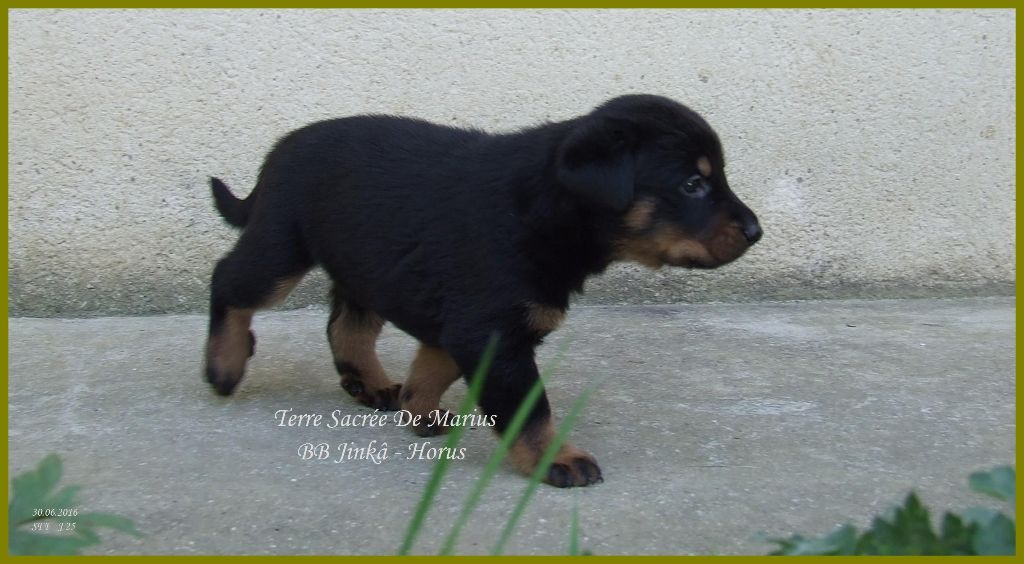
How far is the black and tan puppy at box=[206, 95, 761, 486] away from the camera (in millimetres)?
3195

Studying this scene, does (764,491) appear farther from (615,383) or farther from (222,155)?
(222,155)

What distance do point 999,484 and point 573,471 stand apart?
1.37 m

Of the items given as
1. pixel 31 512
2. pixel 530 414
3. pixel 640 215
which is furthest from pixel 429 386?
pixel 31 512

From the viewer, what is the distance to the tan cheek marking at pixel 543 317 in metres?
3.22

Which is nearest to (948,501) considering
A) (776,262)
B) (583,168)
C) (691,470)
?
(691,470)

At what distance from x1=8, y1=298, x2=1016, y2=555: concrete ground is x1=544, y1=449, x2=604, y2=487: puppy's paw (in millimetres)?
30

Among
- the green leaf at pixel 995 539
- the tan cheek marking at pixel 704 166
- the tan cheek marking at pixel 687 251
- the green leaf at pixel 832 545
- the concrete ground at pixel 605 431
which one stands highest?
the tan cheek marking at pixel 704 166

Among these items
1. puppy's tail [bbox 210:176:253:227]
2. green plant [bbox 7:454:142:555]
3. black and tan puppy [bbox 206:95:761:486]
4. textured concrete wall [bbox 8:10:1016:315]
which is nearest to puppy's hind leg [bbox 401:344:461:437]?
black and tan puppy [bbox 206:95:761:486]

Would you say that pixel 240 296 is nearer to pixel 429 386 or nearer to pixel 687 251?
pixel 429 386

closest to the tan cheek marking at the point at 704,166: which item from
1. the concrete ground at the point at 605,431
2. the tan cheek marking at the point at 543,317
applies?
the tan cheek marking at the point at 543,317

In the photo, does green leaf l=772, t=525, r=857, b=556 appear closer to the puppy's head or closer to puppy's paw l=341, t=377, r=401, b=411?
the puppy's head

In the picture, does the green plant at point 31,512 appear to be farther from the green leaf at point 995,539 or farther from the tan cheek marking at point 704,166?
the tan cheek marking at point 704,166

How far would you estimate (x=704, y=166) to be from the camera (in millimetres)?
3221

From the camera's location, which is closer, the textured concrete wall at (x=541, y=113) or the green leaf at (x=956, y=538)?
the green leaf at (x=956, y=538)
